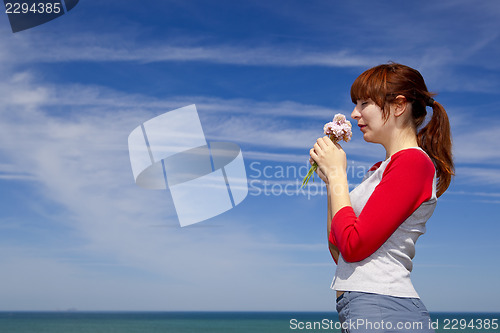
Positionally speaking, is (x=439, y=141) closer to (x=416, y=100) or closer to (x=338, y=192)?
(x=416, y=100)

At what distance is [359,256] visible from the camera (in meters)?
1.92

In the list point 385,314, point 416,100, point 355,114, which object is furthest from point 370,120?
point 385,314

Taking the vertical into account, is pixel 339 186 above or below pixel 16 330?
above

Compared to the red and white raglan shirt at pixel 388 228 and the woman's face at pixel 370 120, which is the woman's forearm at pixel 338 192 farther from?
the woman's face at pixel 370 120

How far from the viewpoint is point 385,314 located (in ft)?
6.09

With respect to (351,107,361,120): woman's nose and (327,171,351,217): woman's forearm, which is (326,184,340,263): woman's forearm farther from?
(351,107,361,120): woman's nose

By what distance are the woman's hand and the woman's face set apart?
139mm

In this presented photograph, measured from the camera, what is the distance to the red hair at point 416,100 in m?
2.11

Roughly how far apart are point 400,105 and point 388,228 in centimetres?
57

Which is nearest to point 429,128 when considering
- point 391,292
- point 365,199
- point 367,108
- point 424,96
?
point 424,96

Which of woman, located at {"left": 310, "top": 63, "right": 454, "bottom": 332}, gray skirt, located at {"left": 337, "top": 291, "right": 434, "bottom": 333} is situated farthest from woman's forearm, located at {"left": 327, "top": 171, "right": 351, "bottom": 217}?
gray skirt, located at {"left": 337, "top": 291, "right": 434, "bottom": 333}

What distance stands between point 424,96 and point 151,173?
194 inches

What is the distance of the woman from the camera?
1.89 m

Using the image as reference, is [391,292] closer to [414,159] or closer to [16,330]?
[414,159]
